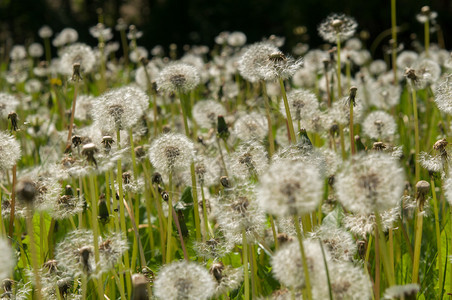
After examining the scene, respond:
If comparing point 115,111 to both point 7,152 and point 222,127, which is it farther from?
point 222,127

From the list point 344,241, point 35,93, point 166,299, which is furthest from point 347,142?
point 35,93

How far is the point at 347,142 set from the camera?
305 cm

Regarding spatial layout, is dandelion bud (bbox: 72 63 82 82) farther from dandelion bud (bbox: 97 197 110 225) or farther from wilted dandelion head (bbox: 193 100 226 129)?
wilted dandelion head (bbox: 193 100 226 129)

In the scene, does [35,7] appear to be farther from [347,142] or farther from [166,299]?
[166,299]

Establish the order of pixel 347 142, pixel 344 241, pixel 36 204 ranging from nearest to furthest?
pixel 344 241 < pixel 36 204 < pixel 347 142

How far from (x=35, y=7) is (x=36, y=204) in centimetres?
1135

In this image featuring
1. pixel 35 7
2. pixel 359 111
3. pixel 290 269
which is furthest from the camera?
pixel 35 7

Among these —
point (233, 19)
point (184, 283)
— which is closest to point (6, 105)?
point (184, 283)

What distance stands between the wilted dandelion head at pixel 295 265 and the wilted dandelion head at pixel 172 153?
661 mm

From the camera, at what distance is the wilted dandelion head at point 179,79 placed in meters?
2.15

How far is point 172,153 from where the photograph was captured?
5.89 ft

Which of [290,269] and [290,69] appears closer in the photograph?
[290,269]

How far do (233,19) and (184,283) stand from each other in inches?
404

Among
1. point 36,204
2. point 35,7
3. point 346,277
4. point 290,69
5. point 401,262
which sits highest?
point 35,7
